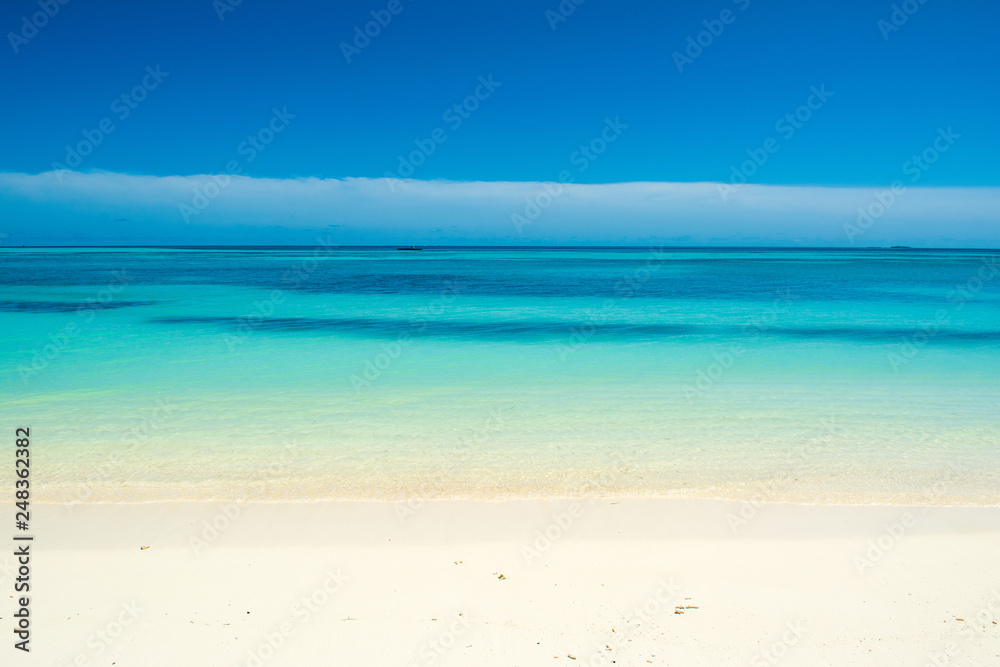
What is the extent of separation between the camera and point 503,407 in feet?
27.2

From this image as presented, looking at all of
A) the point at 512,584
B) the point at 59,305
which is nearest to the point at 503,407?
the point at 512,584

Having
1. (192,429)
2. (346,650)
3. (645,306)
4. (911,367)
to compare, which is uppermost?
(645,306)

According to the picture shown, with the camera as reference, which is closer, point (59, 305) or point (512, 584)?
point (512, 584)

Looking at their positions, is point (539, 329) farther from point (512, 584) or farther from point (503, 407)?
point (512, 584)

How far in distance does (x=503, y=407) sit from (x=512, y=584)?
4.43 metres

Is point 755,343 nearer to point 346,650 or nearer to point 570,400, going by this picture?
point 570,400

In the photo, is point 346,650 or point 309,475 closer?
point 346,650

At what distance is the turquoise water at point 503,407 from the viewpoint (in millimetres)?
5750

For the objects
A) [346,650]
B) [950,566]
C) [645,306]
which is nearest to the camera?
[346,650]

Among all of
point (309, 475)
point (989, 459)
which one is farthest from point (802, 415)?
point (309, 475)

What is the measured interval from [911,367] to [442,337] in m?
9.31

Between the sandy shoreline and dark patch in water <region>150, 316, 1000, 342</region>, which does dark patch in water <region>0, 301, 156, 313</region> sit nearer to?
dark patch in water <region>150, 316, 1000, 342</region>

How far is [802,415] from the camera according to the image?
25.8ft

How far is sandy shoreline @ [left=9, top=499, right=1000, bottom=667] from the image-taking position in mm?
3322
